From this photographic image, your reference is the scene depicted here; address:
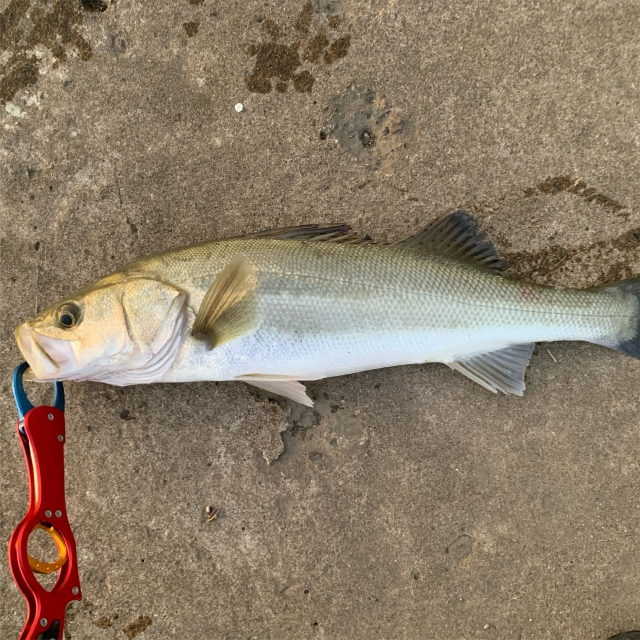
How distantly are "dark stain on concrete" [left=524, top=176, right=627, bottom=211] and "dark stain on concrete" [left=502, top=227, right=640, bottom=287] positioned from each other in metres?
0.18

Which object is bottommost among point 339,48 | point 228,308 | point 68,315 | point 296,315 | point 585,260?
point 585,260

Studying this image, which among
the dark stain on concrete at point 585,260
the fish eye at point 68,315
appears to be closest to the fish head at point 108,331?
the fish eye at point 68,315

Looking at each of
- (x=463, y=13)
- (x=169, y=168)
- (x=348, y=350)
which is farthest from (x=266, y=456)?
(x=463, y=13)

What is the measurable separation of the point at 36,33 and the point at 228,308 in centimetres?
192

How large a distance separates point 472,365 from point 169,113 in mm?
2043

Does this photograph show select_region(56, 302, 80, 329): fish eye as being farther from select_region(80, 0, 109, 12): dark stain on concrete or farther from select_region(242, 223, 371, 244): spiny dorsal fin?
select_region(80, 0, 109, 12): dark stain on concrete

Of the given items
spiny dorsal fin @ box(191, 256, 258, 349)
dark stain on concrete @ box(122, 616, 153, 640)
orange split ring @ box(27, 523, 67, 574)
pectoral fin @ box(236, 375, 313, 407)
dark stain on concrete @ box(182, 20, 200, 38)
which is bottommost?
dark stain on concrete @ box(122, 616, 153, 640)

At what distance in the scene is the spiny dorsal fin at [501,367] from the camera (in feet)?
7.18

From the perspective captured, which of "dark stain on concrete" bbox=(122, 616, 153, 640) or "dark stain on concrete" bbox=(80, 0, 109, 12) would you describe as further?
"dark stain on concrete" bbox=(80, 0, 109, 12)

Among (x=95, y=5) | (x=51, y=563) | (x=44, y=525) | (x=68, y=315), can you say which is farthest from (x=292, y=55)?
(x=51, y=563)

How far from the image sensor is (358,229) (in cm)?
238

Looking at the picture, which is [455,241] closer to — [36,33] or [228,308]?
[228,308]

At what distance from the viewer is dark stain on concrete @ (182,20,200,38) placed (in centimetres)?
242

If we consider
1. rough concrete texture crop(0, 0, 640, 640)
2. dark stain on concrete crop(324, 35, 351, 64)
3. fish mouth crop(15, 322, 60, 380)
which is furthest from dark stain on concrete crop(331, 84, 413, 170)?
fish mouth crop(15, 322, 60, 380)
